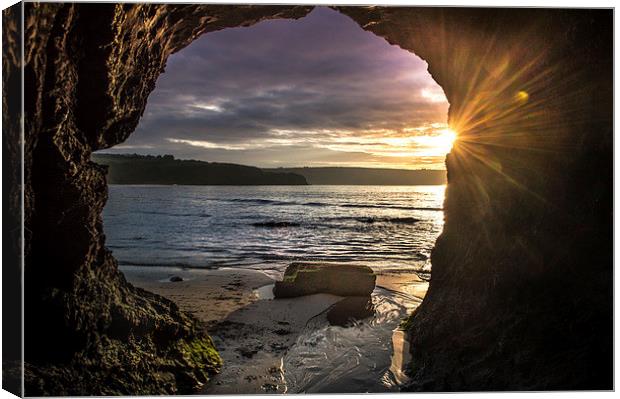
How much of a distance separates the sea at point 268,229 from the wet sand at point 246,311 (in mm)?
1840

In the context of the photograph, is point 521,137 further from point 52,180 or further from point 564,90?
point 52,180

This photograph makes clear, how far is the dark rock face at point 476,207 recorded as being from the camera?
5.05m

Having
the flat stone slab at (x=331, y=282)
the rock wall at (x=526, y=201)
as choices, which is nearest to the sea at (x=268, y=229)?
the flat stone slab at (x=331, y=282)

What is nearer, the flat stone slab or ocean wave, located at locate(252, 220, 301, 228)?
the flat stone slab

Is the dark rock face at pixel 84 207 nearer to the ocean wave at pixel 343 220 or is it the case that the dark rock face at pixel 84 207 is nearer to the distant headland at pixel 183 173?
the distant headland at pixel 183 173

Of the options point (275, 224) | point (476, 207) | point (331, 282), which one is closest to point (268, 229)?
point (275, 224)

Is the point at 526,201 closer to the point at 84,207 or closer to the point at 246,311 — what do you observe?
the point at 84,207

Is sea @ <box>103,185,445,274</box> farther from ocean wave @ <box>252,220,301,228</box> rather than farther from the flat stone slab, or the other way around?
the flat stone slab

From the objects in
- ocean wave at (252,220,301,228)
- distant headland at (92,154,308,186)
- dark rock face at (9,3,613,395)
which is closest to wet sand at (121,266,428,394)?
dark rock face at (9,3,613,395)

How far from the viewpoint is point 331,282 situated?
11.2m

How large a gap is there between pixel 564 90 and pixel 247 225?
27.1 meters

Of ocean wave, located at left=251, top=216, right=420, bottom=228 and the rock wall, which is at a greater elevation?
the rock wall

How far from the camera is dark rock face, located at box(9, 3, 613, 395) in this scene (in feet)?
16.6

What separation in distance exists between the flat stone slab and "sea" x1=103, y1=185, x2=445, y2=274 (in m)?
4.25
